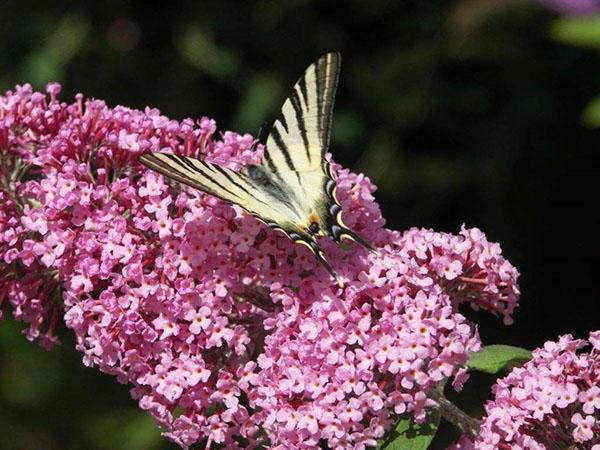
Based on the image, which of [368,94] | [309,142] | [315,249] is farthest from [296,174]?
[368,94]

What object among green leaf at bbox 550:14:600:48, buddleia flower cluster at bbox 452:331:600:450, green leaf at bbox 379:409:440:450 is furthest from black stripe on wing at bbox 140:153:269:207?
green leaf at bbox 550:14:600:48

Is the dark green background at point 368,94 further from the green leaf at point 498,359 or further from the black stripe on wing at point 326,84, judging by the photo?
the green leaf at point 498,359

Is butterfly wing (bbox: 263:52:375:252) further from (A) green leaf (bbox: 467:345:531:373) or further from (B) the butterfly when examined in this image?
(A) green leaf (bbox: 467:345:531:373)

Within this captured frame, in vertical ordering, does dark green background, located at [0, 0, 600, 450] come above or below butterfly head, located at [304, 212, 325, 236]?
above

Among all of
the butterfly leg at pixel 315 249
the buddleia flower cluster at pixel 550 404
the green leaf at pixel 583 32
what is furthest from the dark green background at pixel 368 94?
the buddleia flower cluster at pixel 550 404

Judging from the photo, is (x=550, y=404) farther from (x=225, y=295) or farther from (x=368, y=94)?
(x=368, y=94)

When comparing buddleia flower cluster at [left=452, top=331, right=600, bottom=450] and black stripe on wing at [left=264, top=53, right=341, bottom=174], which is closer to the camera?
buddleia flower cluster at [left=452, top=331, right=600, bottom=450]
